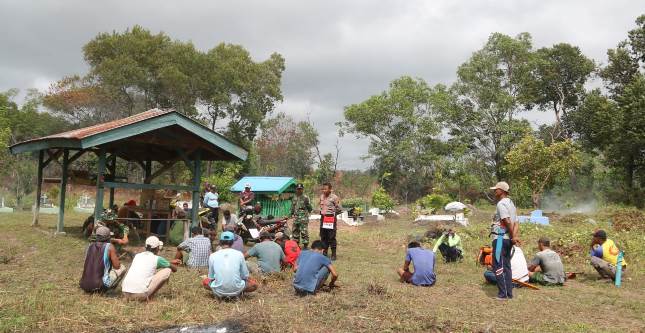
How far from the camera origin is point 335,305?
6.71 meters

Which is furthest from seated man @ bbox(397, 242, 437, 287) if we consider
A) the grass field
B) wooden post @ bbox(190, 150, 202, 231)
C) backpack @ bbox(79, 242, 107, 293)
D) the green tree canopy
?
the green tree canopy

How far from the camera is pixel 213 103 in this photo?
124 ft

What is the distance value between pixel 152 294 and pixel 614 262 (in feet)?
27.1

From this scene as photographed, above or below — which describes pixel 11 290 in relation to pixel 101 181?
below

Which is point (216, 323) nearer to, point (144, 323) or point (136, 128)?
point (144, 323)

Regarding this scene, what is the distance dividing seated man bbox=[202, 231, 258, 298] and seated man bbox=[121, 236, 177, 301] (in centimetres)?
62

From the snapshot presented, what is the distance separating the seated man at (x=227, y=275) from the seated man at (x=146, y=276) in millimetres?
618

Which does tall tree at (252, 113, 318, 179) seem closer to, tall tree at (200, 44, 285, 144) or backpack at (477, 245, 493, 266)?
tall tree at (200, 44, 285, 144)

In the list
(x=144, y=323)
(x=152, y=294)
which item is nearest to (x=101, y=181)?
(x=152, y=294)

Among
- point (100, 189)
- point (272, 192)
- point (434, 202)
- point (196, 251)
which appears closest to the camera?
point (196, 251)

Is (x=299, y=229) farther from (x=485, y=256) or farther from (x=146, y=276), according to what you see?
(x=146, y=276)

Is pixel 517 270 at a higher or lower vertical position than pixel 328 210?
lower

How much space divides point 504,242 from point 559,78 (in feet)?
113

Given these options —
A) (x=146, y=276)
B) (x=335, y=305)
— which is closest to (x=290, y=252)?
(x=335, y=305)
